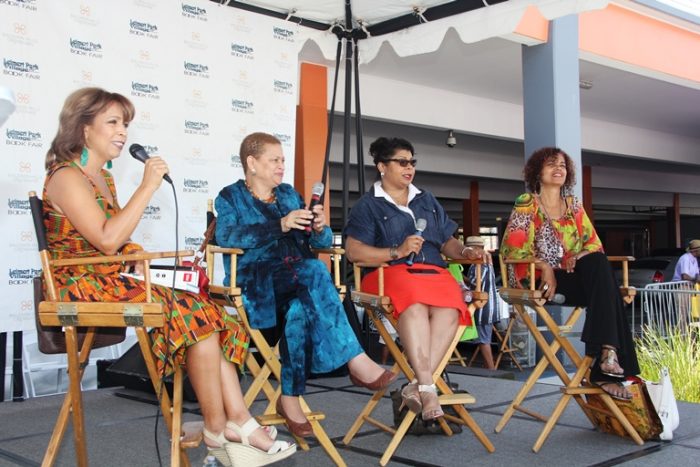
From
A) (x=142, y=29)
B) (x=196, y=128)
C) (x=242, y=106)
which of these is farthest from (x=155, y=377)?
(x=242, y=106)

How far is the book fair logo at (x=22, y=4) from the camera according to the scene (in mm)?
4656

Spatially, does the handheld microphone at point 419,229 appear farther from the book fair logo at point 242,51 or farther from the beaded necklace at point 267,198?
the book fair logo at point 242,51

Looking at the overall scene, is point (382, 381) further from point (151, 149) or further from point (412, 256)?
point (151, 149)

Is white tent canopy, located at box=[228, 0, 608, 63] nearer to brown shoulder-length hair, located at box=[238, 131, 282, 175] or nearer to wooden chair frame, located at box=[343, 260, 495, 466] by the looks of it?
wooden chair frame, located at box=[343, 260, 495, 466]

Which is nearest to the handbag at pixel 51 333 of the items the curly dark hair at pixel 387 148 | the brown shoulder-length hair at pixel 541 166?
the curly dark hair at pixel 387 148

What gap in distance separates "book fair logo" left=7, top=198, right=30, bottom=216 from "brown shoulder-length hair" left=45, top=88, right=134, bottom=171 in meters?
2.19

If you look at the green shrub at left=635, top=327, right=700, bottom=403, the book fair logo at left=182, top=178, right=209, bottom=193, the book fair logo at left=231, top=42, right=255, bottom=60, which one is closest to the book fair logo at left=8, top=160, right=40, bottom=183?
the book fair logo at left=182, top=178, right=209, bottom=193

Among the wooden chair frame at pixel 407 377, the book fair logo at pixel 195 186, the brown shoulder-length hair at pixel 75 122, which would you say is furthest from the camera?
the book fair logo at pixel 195 186

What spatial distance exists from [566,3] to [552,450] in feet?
9.18

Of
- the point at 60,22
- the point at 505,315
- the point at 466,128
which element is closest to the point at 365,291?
the point at 60,22

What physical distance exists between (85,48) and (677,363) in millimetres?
4522

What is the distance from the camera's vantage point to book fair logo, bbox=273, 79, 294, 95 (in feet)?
19.9

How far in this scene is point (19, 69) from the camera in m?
4.71

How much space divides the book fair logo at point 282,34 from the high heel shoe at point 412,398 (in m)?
3.50
